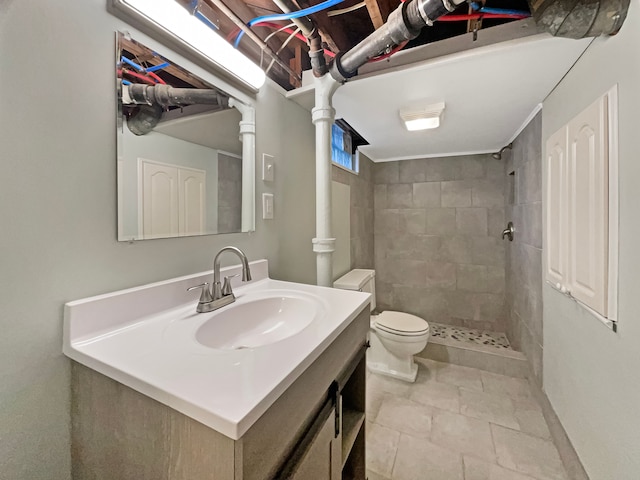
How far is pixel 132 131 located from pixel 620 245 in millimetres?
1704

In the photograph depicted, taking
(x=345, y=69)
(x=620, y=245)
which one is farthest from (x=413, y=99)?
(x=620, y=245)

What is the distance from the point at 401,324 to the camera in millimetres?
2133

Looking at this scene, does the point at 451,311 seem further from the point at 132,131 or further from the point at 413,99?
the point at 132,131

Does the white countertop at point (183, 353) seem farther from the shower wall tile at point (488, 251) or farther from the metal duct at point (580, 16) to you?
the shower wall tile at point (488, 251)

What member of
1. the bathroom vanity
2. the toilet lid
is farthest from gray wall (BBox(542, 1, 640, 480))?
the bathroom vanity

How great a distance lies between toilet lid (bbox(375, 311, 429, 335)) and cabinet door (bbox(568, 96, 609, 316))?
1.03 meters

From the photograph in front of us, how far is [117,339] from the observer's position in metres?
0.68

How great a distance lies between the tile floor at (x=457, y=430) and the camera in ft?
4.28

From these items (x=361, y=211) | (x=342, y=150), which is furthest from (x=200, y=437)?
(x=361, y=211)

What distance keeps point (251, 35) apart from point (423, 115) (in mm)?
1134

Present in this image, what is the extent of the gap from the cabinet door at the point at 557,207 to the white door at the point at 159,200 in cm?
178

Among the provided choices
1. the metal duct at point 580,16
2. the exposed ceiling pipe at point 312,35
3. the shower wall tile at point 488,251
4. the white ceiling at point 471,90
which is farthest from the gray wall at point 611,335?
the shower wall tile at point 488,251

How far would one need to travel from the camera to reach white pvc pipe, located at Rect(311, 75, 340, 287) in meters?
1.36

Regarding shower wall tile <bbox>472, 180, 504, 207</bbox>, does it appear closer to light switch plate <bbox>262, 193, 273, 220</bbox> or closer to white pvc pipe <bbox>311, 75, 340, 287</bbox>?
white pvc pipe <bbox>311, 75, 340, 287</bbox>
